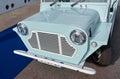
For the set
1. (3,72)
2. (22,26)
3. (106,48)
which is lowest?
(3,72)

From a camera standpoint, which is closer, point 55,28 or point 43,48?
point 55,28

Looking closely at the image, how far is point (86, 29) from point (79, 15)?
0.59m

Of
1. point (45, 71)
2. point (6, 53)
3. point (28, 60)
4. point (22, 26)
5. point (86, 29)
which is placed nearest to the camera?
point (86, 29)

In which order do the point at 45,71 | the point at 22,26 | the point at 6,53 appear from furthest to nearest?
the point at 6,53 → the point at 45,71 → the point at 22,26

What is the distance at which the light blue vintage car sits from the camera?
2549 mm

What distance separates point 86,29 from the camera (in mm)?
2506

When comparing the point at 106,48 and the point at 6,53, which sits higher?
the point at 106,48

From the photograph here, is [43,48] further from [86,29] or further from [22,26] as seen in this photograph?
[86,29]

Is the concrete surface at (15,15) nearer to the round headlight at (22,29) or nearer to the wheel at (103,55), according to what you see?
the round headlight at (22,29)

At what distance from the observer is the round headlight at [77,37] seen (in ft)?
8.08

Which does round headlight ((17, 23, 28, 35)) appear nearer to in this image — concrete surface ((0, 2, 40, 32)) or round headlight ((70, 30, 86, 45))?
round headlight ((70, 30, 86, 45))

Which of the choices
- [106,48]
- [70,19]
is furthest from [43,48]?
[106,48]

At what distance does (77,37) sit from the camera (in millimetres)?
2512

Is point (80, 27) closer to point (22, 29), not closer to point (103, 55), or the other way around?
point (103, 55)
